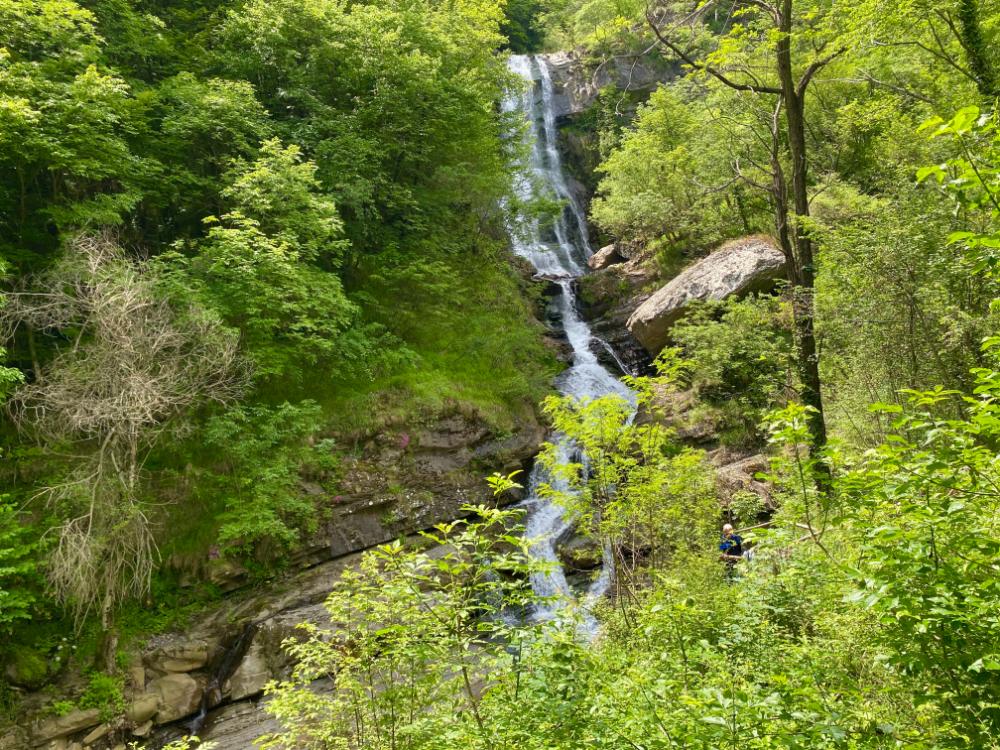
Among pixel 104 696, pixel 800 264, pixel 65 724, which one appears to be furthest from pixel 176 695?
pixel 800 264

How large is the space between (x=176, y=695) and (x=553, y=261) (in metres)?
21.4

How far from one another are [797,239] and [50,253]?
1283cm

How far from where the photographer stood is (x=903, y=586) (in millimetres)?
2473

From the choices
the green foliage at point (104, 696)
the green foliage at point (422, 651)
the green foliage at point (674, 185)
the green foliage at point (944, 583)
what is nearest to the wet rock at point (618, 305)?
the green foliage at point (674, 185)

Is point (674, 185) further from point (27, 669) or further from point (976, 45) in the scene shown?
point (27, 669)

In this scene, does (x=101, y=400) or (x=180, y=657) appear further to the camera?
(x=180, y=657)

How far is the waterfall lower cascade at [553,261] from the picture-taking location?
39.1 ft

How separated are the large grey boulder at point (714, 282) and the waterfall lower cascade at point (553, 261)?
7.17ft

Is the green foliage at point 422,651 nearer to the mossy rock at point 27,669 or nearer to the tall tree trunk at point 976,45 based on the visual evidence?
the mossy rock at point 27,669

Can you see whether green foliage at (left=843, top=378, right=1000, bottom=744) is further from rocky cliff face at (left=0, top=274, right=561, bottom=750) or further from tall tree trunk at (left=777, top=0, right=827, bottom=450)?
rocky cliff face at (left=0, top=274, right=561, bottom=750)

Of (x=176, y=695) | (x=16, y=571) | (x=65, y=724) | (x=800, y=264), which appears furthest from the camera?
(x=176, y=695)

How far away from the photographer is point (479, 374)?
51.6 ft

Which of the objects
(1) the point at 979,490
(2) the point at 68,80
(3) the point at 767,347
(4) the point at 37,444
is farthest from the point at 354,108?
(1) the point at 979,490

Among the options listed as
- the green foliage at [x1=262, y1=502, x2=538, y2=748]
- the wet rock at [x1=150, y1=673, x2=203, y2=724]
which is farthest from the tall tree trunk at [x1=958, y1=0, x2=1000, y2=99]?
the wet rock at [x1=150, y1=673, x2=203, y2=724]
